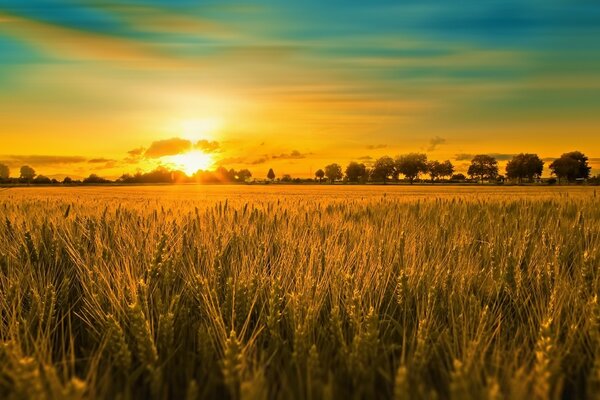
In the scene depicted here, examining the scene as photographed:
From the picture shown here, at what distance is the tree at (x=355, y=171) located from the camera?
11008 cm

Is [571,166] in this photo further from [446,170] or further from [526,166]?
[446,170]

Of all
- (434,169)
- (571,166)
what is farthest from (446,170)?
(571,166)

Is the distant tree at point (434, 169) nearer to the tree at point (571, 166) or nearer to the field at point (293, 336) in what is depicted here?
the tree at point (571, 166)

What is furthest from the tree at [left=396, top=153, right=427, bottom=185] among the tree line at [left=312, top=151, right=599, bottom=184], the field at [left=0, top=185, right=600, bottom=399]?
the field at [left=0, top=185, right=600, bottom=399]

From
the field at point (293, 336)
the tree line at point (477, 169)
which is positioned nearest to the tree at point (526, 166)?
the tree line at point (477, 169)

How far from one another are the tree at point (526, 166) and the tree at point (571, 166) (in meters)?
3.93

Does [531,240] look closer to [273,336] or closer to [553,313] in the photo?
[553,313]

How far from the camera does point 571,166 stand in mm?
100938

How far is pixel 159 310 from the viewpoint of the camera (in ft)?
6.47

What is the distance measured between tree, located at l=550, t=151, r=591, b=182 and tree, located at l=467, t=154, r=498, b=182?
1350 cm

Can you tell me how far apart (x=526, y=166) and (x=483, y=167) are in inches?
398

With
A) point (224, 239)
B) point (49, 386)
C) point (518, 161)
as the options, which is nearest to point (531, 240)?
point (224, 239)

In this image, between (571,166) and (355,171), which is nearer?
(571,166)

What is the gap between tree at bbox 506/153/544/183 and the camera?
347 feet
